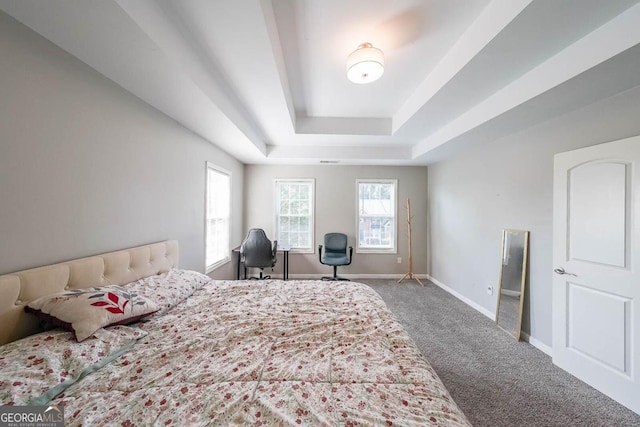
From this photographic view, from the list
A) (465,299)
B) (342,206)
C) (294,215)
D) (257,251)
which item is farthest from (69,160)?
(465,299)

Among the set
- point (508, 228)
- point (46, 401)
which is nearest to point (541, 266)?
point (508, 228)

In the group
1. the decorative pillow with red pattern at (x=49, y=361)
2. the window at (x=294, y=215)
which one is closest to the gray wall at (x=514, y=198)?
the window at (x=294, y=215)

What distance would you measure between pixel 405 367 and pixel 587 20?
2.25 meters

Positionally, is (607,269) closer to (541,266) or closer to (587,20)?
(541,266)

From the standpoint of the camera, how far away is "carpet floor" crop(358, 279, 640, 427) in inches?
61.9

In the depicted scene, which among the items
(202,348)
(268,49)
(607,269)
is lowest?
(202,348)

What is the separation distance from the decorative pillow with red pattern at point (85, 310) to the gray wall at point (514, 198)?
3.57m

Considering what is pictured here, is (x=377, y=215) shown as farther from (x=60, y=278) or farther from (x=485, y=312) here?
(x=60, y=278)

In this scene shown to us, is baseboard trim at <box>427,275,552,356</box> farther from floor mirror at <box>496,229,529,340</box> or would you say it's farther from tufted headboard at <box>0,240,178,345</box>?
tufted headboard at <box>0,240,178,345</box>

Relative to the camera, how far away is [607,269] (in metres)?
1.77

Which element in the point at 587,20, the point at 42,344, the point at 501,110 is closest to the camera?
the point at 42,344

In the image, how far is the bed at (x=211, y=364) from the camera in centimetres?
81

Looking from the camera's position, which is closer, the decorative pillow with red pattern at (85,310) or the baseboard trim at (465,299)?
the decorative pillow with red pattern at (85,310)

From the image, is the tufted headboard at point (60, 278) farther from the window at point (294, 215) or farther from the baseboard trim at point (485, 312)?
the baseboard trim at point (485, 312)
